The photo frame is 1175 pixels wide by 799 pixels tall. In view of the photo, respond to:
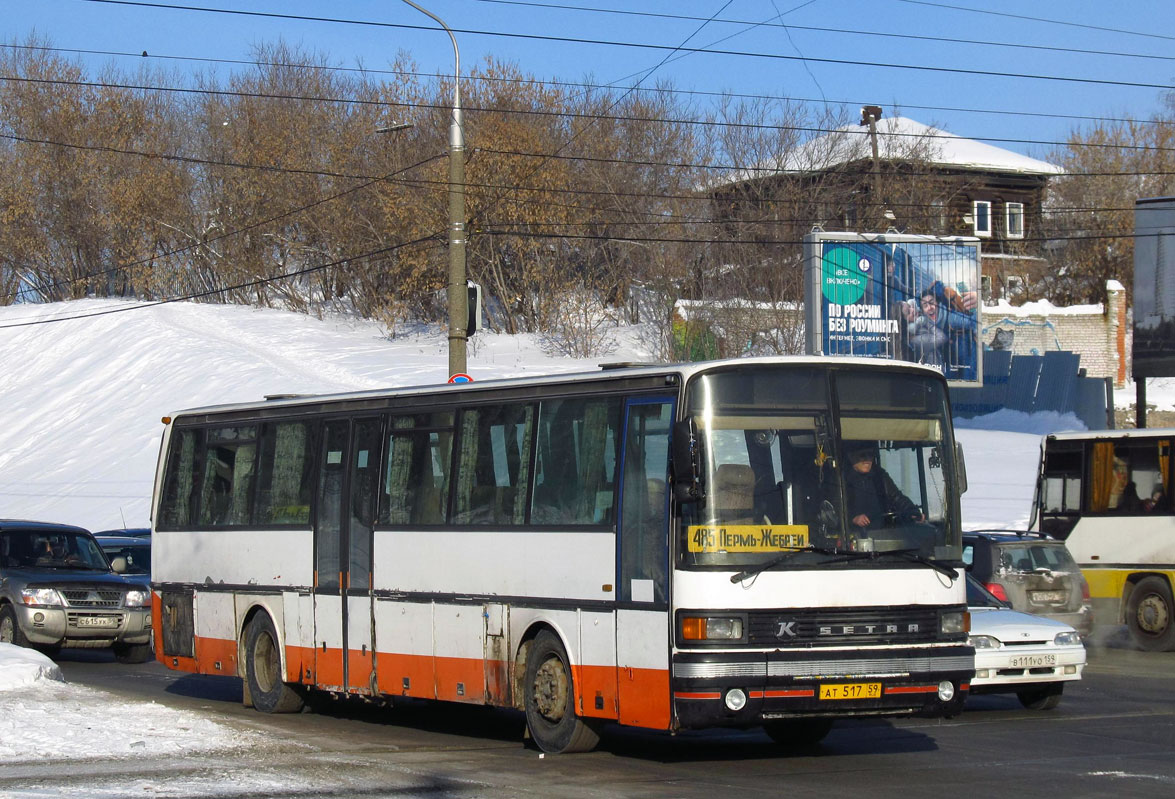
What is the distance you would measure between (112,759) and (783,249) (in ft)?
155

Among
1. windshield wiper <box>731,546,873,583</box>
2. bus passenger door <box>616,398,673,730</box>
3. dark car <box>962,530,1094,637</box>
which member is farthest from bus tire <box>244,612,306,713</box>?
dark car <box>962,530,1094,637</box>

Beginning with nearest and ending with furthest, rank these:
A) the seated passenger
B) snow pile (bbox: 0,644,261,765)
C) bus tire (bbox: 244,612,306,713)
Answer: the seated passenger
snow pile (bbox: 0,644,261,765)
bus tire (bbox: 244,612,306,713)

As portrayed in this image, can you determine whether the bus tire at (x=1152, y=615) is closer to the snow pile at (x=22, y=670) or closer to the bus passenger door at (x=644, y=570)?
the bus passenger door at (x=644, y=570)

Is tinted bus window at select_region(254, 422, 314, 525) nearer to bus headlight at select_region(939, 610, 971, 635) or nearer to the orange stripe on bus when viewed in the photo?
the orange stripe on bus

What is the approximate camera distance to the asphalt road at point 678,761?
935 cm

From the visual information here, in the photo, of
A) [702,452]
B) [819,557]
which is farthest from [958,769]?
[702,452]

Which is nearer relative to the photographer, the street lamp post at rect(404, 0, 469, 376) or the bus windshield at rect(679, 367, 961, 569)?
the bus windshield at rect(679, 367, 961, 569)

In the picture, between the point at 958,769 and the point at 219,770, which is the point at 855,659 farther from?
the point at 219,770

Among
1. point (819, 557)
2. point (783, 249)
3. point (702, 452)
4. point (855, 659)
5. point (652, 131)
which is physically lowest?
point (855, 659)

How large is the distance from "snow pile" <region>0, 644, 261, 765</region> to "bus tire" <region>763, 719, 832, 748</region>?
4119mm

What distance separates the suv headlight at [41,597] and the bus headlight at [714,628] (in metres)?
12.1

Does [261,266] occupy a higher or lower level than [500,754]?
higher

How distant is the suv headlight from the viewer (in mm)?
19156

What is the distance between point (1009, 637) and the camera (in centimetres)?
1361
